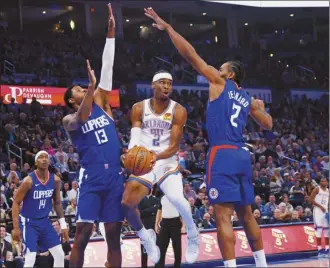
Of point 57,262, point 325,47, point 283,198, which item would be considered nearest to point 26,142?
point 283,198

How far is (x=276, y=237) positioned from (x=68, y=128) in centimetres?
1096

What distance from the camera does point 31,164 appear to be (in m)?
18.4

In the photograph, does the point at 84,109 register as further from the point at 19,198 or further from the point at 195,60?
the point at 19,198

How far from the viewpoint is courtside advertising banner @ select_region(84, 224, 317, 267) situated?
46.1 feet

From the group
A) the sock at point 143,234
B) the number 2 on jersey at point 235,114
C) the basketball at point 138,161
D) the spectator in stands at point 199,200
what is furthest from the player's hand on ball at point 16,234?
the spectator in stands at point 199,200

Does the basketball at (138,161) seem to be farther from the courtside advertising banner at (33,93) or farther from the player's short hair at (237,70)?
the courtside advertising banner at (33,93)

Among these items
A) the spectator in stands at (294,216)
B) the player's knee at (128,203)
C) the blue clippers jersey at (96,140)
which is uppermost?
the blue clippers jersey at (96,140)

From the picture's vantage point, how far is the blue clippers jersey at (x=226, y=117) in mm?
7168

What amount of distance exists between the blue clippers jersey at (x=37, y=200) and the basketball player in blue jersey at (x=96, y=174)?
324 cm

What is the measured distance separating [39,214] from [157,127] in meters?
3.16

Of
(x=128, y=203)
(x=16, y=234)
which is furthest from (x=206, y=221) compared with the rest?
(x=128, y=203)

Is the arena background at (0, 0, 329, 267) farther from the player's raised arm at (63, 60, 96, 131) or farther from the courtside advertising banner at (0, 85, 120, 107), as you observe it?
the player's raised arm at (63, 60, 96, 131)

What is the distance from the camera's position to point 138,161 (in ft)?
24.7

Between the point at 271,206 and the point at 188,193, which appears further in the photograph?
the point at 271,206
